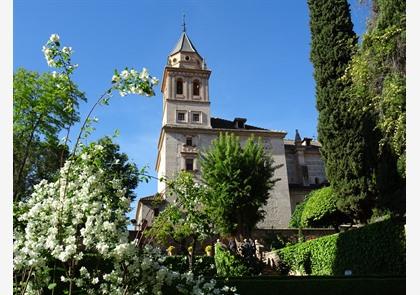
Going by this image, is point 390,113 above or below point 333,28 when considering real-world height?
below

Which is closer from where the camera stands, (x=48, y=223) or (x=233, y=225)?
(x=48, y=223)

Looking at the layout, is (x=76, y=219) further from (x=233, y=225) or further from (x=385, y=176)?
(x=233, y=225)

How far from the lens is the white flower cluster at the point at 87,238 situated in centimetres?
349

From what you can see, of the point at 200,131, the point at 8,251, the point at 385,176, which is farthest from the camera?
the point at 200,131

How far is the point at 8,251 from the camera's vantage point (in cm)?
225

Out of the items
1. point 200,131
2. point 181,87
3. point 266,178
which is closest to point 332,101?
point 266,178

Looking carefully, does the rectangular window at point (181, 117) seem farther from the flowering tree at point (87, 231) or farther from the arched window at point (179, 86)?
the flowering tree at point (87, 231)

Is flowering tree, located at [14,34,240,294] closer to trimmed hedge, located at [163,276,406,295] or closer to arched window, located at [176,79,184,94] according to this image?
trimmed hedge, located at [163,276,406,295]

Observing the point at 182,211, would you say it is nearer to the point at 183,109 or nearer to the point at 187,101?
the point at 183,109

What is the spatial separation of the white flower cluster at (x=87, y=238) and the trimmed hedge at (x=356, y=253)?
32.3 ft

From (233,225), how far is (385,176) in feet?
26.4

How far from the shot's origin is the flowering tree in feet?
11.5

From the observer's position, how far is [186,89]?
3678 cm

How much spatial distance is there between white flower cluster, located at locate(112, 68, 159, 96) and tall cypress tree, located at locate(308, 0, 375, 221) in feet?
52.3
